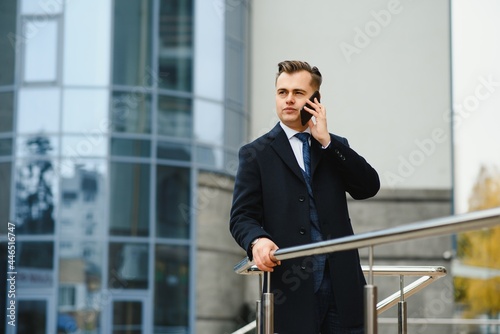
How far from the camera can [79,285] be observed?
43.1 ft

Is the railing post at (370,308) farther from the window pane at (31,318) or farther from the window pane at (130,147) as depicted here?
the window pane at (130,147)

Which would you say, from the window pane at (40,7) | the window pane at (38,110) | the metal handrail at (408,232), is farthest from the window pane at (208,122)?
the metal handrail at (408,232)

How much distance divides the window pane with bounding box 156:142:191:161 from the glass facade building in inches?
0.7

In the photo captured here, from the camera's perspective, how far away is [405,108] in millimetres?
15070

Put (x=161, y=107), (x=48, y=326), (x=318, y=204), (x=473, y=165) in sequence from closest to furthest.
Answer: (x=318, y=204) → (x=48, y=326) → (x=161, y=107) → (x=473, y=165)

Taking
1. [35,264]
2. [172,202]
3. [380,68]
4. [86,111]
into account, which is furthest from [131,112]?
[380,68]

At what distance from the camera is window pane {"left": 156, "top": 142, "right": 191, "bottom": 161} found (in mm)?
13781

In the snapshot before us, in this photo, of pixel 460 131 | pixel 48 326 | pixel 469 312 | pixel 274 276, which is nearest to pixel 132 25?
pixel 48 326

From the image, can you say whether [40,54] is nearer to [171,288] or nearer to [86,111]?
[86,111]

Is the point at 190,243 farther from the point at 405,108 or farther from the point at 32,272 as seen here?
the point at 405,108

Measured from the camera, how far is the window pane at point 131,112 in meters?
13.6

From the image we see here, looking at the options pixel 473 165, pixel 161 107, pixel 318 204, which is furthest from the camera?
pixel 473 165

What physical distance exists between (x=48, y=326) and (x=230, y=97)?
4518 millimetres

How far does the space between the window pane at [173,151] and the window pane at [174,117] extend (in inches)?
6.1
